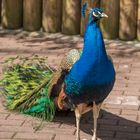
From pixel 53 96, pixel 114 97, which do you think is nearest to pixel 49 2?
pixel 114 97

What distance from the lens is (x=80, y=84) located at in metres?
3.57

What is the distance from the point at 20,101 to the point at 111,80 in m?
1.22

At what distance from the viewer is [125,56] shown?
6805mm

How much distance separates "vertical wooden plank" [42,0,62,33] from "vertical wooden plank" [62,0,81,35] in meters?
0.12

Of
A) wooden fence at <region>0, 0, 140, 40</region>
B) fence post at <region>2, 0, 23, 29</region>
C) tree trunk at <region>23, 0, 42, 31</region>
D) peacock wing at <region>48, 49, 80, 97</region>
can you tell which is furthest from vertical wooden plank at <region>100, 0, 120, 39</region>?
peacock wing at <region>48, 49, 80, 97</region>

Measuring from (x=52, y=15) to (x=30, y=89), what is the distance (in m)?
3.53

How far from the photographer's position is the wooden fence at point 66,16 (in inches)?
298

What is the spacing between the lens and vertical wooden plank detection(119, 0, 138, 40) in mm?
7531

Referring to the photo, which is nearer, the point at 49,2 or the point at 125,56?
the point at 125,56

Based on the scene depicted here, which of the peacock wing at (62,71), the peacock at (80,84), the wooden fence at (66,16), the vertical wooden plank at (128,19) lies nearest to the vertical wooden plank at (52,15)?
the wooden fence at (66,16)

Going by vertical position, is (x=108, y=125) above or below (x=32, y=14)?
below

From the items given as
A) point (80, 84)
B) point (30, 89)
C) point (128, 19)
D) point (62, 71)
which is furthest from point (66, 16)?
point (80, 84)

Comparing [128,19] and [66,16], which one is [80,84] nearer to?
[128,19]

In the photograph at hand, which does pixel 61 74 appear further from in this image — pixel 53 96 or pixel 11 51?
pixel 11 51
